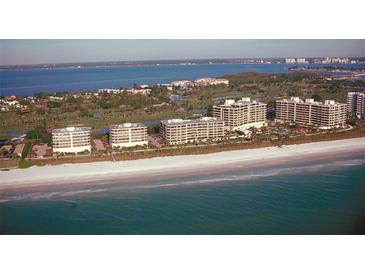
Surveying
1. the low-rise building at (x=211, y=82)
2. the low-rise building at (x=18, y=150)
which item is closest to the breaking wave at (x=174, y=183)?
the low-rise building at (x=18, y=150)

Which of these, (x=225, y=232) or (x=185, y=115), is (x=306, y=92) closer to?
(x=185, y=115)

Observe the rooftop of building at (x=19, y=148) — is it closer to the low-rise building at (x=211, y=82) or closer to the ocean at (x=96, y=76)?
the ocean at (x=96, y=76)

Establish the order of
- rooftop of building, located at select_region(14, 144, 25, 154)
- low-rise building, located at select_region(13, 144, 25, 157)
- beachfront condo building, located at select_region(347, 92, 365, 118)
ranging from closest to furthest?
low-rise building, located at select_region(13, 144, 25, 157)
rooftop of building, located at select_region(14, 144, 25, 154)
beachfront condo building, located at select_region(347, 92, 365, 118)

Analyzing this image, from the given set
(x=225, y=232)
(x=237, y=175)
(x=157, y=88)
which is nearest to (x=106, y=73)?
(x=157, y=88)

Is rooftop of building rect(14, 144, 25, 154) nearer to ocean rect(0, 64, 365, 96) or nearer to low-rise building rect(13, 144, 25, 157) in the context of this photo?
low-rise building rect(13, 144, 25, 157)

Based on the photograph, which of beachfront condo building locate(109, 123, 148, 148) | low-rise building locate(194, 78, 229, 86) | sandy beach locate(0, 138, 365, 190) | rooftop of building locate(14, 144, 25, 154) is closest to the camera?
sandy beach locate(0, 138, 365, 190)

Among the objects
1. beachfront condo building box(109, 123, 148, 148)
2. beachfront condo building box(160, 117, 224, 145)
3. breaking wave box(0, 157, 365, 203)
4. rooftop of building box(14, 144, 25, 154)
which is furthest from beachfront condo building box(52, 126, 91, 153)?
breaking wave box(0, 157, 365, 203)
